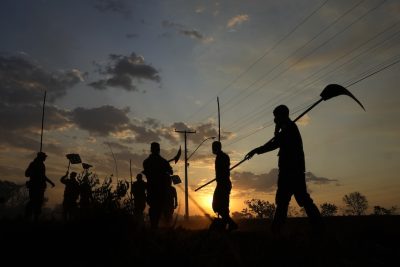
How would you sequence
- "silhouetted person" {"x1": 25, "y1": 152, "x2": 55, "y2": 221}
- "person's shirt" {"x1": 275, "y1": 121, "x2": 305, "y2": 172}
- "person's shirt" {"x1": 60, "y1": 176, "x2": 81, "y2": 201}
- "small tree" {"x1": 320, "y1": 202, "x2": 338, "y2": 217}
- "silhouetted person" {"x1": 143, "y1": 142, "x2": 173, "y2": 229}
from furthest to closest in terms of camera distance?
"small tree" {"x1": 320, "y1": 202, "x2": 338, "y2": 217}
"person's shirt" {"x1": 60, "y1": 176, "x2": 81, "y2": 201}
"silhouetted person" {"x1": 25, "y1": 152, "x2": 55, "y2": 221}
"silhouetted person" {"x1": 143, "y1": 142, "x2": 173, "y2": 229}
"person's shirt" {"x1": 275, "y1": 121, "x2": 305, "y2": 172}

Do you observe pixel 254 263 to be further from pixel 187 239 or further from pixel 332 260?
pixel 187 239

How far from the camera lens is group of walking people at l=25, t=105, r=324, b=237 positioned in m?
7.33

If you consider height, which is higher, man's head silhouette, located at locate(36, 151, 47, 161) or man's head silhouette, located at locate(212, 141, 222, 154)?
man's head silhouette, located at locate(36, 151, 47, 161)

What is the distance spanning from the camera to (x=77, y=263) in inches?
189

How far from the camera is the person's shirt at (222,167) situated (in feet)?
33.5

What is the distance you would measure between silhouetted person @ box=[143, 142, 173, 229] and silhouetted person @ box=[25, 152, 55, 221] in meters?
4.91

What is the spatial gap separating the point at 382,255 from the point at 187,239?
98.9 inches

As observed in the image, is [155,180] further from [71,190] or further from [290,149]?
[71,190]

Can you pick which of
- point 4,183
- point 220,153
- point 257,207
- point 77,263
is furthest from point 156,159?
point 4,183

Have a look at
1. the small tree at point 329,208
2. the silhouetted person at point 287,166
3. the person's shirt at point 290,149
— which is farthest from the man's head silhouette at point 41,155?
the small tree at point 329,208

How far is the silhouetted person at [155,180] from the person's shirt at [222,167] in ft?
3.99

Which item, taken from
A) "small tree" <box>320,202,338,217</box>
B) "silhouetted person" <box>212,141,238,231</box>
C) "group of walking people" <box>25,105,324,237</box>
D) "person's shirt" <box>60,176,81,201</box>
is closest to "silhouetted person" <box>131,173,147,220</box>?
"group of walking people" <box>25,105,324,237</box>

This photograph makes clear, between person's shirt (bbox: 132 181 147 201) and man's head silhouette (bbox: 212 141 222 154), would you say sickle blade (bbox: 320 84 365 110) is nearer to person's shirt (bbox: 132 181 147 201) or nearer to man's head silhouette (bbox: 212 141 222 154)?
man's head silhouette (bbox: 212 141 222 154)

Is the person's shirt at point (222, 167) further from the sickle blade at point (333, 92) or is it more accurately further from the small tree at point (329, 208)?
the small tree at point (329, 208)
